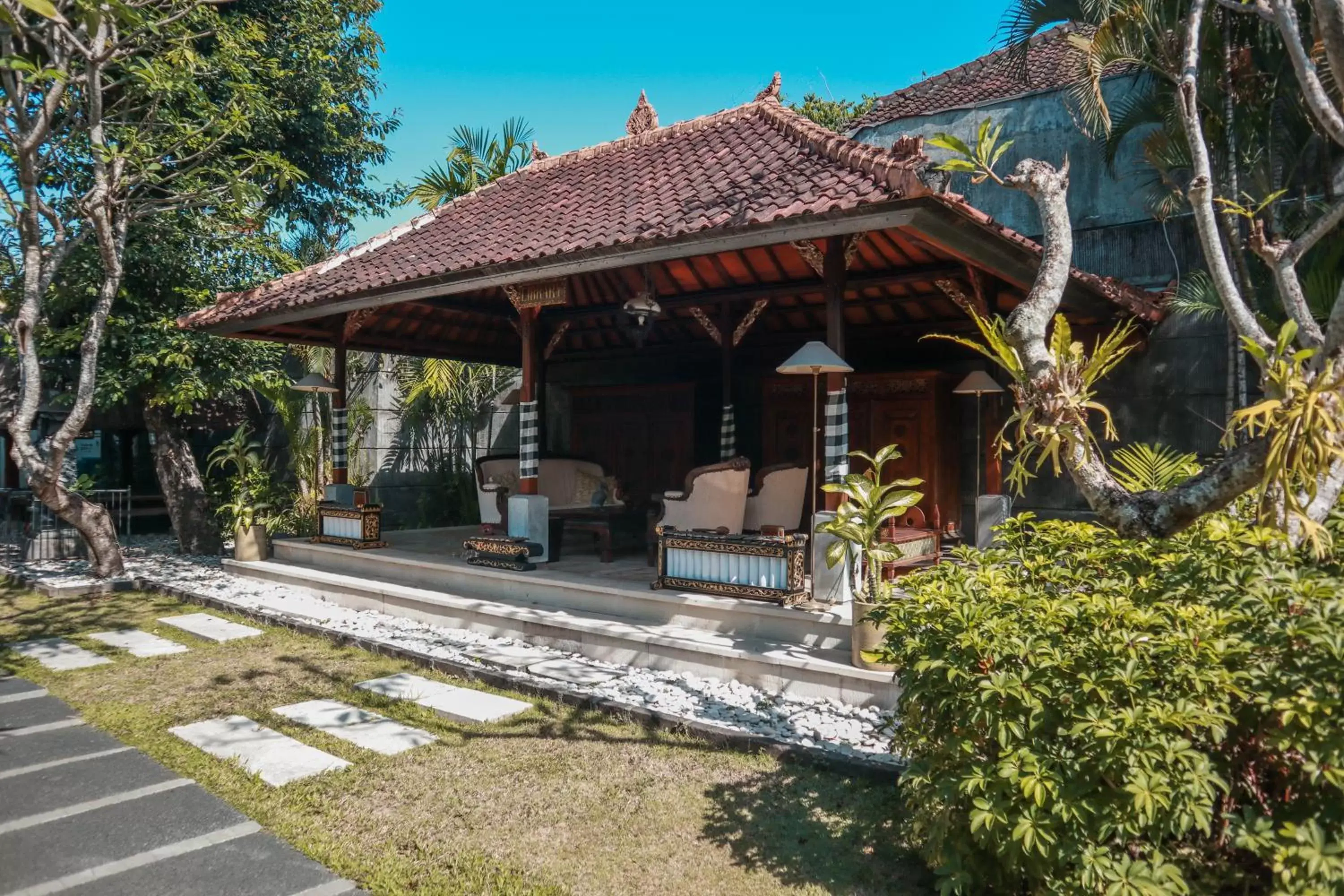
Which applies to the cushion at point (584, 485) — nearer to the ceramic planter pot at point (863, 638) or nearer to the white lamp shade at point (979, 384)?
the white lamp shade at point (979, 384)

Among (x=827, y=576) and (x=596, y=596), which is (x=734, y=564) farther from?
(x=596, y=596)

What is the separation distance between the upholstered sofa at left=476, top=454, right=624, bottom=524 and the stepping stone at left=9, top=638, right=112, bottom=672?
376 centimetres

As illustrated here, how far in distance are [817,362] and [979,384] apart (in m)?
2.85

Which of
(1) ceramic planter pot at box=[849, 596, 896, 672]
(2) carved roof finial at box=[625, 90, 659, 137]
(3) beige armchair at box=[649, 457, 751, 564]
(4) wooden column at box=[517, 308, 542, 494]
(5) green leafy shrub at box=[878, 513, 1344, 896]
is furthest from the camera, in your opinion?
(2) carved roof finial at box=[625, 90, 659, 137]

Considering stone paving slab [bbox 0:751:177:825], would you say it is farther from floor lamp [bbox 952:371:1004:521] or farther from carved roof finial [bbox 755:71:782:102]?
carved roof finial [bbox 755:71:782:102]

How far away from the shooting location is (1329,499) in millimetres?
2717

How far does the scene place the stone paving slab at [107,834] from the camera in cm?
290

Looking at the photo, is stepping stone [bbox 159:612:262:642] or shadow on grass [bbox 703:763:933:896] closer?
shadow on grass [bbox 703:763:933:896]

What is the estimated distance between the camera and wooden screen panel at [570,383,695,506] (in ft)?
35.5

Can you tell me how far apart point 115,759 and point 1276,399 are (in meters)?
4.93

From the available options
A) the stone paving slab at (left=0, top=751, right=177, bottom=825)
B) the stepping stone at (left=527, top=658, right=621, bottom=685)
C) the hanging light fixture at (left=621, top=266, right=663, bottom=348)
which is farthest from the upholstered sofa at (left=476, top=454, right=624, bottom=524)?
the stone paving slab at (left=0, top=751, right=177, bottom=825)

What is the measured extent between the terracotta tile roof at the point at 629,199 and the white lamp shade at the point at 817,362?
1068mm

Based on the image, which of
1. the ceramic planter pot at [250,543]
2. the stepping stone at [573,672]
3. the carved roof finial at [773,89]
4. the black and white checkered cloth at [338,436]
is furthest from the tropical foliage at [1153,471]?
the ceramic planter pot at [250,543]

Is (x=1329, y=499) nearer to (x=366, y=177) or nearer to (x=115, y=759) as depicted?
(x=115, y=759)
